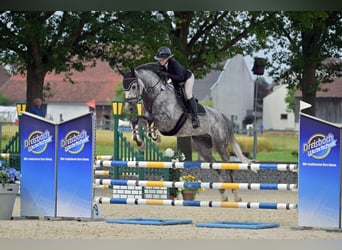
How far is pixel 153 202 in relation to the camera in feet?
39.5

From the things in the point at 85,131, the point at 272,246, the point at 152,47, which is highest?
the point at 152,47

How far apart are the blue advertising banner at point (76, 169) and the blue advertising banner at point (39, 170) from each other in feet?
0.28

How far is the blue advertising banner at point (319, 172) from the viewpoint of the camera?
11.0 metres

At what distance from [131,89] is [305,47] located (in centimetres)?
1081

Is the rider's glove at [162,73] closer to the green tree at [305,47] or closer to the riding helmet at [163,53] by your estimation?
the riding helmet at [163,53]

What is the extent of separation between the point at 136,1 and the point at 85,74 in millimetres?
36776

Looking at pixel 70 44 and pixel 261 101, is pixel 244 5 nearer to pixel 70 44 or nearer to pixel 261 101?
pixel 70 44

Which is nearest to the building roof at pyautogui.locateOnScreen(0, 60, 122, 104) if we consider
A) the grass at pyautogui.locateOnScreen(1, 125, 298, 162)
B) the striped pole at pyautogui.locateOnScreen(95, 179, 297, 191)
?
the grass at pyautogui.locateOnScreen(1, 125, 298, 162)

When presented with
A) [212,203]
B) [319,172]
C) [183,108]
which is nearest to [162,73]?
[183,108]

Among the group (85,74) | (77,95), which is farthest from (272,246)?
(85,74)

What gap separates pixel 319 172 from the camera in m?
11.1

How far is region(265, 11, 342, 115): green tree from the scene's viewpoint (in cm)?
2262

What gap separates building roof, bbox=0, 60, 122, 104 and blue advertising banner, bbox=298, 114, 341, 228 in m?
33.9

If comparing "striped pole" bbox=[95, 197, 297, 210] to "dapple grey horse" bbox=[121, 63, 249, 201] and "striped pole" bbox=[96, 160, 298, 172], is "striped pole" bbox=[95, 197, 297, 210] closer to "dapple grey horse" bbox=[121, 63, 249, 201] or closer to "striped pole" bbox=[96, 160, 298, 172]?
"striped pole" bbox=[96, 160, 298, 172]
